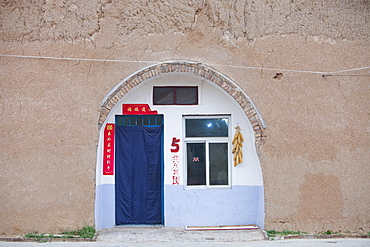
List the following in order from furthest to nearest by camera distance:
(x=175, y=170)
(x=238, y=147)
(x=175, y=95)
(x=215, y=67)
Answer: (x=175, y=95), (x=175, y=170), (x=238, y=147), (x=215, y=67)

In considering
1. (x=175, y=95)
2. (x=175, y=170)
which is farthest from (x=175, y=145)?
(x=175, y=95)

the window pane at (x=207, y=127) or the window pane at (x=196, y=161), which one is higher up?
the window pane at (x=207, y=127)

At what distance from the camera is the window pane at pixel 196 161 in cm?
857

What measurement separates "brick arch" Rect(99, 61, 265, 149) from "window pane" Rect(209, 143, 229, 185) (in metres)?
0.88

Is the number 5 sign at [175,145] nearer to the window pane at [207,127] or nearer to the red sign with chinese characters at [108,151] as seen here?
the window pane at [207,127]

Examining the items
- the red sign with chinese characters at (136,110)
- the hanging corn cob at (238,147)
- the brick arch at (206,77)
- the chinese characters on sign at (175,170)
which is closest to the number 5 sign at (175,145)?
the chinese characters on sign at (175,170)

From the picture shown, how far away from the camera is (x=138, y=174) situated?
27.8 feet

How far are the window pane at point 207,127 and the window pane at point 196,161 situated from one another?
0.24 m

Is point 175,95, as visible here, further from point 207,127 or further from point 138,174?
point 138,174

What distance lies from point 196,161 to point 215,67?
2.05 metres

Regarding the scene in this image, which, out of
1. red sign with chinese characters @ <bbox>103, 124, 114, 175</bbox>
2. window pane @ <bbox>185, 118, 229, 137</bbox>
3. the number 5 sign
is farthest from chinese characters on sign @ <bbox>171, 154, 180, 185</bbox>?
red sign with chinese characters @ <bbox>103, 124, 114, 175</bbox>

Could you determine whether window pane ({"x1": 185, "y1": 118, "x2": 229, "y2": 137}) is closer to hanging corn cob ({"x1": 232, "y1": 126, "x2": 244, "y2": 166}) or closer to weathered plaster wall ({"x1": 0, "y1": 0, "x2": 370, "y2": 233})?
hanging corn cob ({"x1": 232, "y1": 126, "x2": 244, "y2": 166})

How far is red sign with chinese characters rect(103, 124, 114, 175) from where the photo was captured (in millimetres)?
8328

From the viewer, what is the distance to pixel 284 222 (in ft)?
25.7
